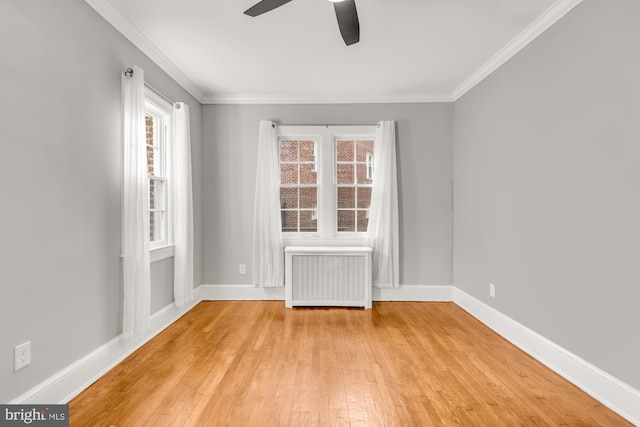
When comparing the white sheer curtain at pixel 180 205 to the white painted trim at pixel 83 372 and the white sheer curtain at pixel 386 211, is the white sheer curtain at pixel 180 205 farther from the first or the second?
the white sheer curtain at pixel 386 211

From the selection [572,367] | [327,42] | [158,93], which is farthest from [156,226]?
[572,367]

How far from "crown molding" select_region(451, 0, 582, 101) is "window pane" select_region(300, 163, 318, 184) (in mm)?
2059

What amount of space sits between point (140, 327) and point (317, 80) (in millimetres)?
3051

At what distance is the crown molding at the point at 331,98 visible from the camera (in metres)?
4.63

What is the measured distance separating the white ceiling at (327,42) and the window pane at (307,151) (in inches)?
24.8

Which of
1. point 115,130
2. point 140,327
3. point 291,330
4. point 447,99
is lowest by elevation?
point 291,330

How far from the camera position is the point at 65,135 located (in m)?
2.23

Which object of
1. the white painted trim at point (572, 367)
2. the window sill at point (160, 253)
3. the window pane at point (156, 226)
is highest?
the window pane at point (156, 226)

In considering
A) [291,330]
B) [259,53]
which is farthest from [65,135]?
[291,330]

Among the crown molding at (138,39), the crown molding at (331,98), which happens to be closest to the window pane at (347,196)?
the crown molding at (331,98)

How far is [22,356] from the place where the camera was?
6.24 feet

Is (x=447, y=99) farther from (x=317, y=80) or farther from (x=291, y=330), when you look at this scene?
(x=291, y=330)

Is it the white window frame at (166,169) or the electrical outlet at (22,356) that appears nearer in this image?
the electrical outlet at (22,356)

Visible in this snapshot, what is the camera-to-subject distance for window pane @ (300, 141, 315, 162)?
4805 millimetres
